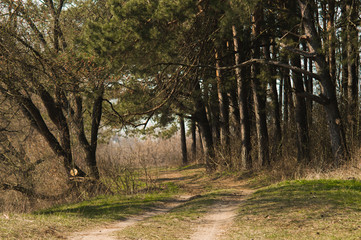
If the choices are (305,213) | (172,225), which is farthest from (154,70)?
(305,213)

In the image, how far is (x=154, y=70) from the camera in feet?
49.1

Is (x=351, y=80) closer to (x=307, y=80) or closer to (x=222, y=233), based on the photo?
(x=307, y=80)

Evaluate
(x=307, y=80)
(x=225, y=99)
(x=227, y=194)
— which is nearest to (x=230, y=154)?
(x=225, y=99)

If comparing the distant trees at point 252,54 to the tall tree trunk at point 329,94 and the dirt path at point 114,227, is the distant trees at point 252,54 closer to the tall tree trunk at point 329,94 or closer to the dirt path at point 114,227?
the tall tree trunk at point 329,94

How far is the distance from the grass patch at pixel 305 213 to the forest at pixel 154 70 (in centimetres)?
340

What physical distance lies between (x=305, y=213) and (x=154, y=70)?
29.0ft

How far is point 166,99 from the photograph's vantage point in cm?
1519

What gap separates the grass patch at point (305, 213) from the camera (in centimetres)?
662

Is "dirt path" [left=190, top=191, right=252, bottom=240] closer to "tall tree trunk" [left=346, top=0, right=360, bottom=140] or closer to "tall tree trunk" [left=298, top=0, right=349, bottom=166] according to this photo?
"tall tree trunk" [left=298, top=0, right=349, bottom=166]

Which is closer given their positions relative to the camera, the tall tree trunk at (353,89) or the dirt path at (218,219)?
the dirt path at (218,219)

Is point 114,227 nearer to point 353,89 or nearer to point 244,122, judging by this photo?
point 244,122

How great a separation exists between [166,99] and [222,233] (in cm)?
866

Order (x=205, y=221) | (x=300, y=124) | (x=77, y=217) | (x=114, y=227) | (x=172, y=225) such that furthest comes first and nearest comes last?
1. (x=300, y=124)
2. (x=77, y=217)
3. (x=205, y=221)
4. (x=114, y=227)
5. (x=172, y=225)

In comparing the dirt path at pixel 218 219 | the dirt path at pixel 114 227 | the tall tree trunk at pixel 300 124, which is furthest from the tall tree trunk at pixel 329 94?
the dirt path at pixel 114 227
